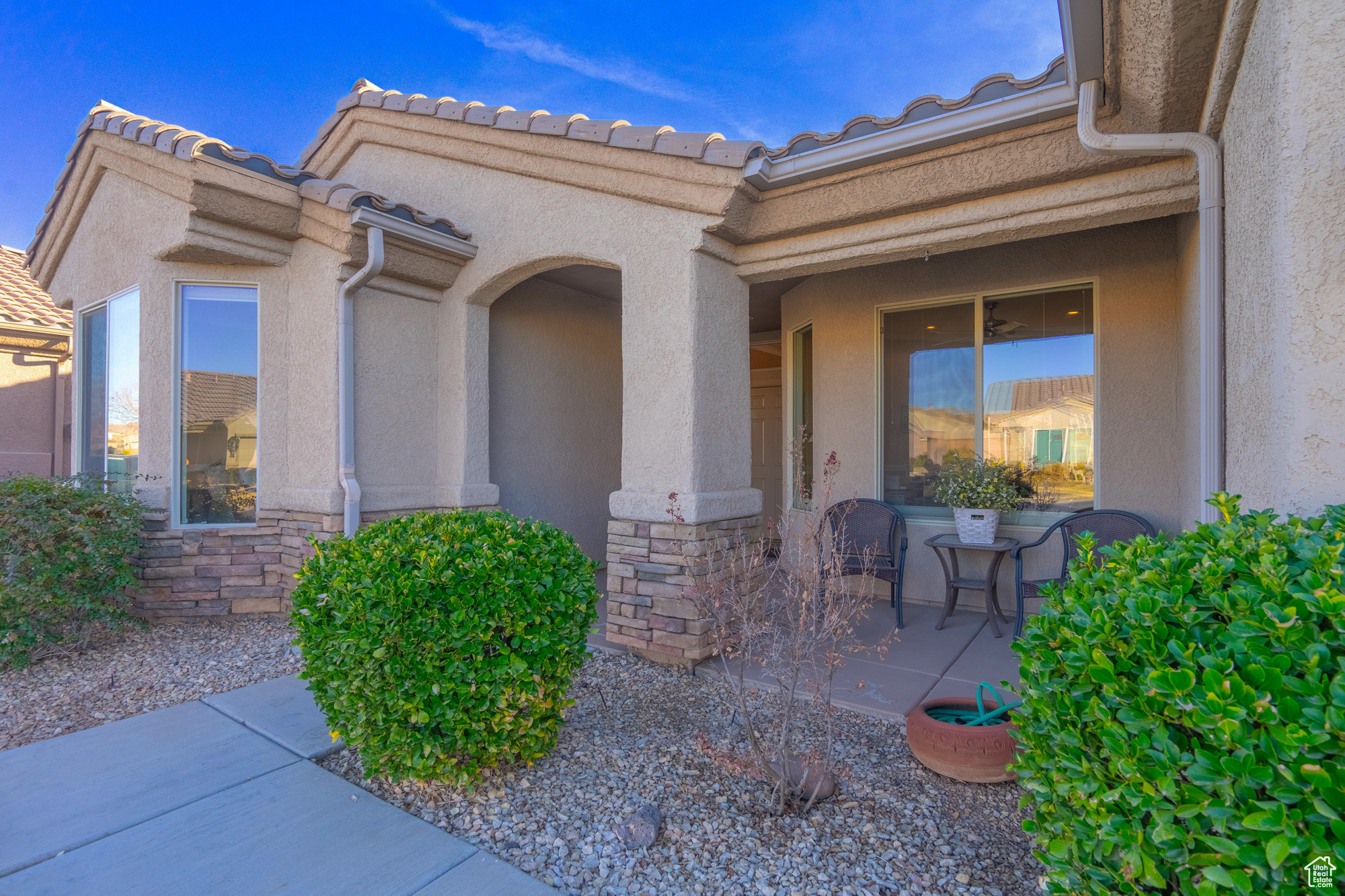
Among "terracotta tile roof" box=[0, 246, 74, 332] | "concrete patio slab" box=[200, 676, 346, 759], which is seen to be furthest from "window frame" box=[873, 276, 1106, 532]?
"terracotta tile roof" box=[0, 246, 74, 332]

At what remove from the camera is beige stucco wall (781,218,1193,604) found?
4.33 meters

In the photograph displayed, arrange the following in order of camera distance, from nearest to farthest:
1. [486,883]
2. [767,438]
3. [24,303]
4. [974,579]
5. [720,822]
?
[486,883] < [720,822] < [974,579] < [24,303] < [767,438]

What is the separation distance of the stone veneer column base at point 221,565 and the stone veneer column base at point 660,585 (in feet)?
6.64

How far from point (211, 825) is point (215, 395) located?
3767mm

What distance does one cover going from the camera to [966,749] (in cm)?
256

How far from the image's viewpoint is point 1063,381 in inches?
189

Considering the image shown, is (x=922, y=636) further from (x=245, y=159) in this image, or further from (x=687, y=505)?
(x=245, y=159)

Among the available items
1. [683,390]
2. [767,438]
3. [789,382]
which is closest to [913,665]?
[683,390]

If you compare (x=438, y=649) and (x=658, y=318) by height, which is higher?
(x=658, y=318)

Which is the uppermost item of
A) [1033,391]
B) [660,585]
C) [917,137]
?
[917,137]

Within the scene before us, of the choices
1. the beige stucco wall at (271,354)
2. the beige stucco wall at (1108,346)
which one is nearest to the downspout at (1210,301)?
the beige stucco wall at (1108,346)

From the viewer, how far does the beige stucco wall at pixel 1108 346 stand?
433cm

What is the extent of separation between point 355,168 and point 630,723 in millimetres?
5509

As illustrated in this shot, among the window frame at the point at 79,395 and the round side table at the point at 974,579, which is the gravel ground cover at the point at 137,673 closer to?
the window frame at the point at 79,395
